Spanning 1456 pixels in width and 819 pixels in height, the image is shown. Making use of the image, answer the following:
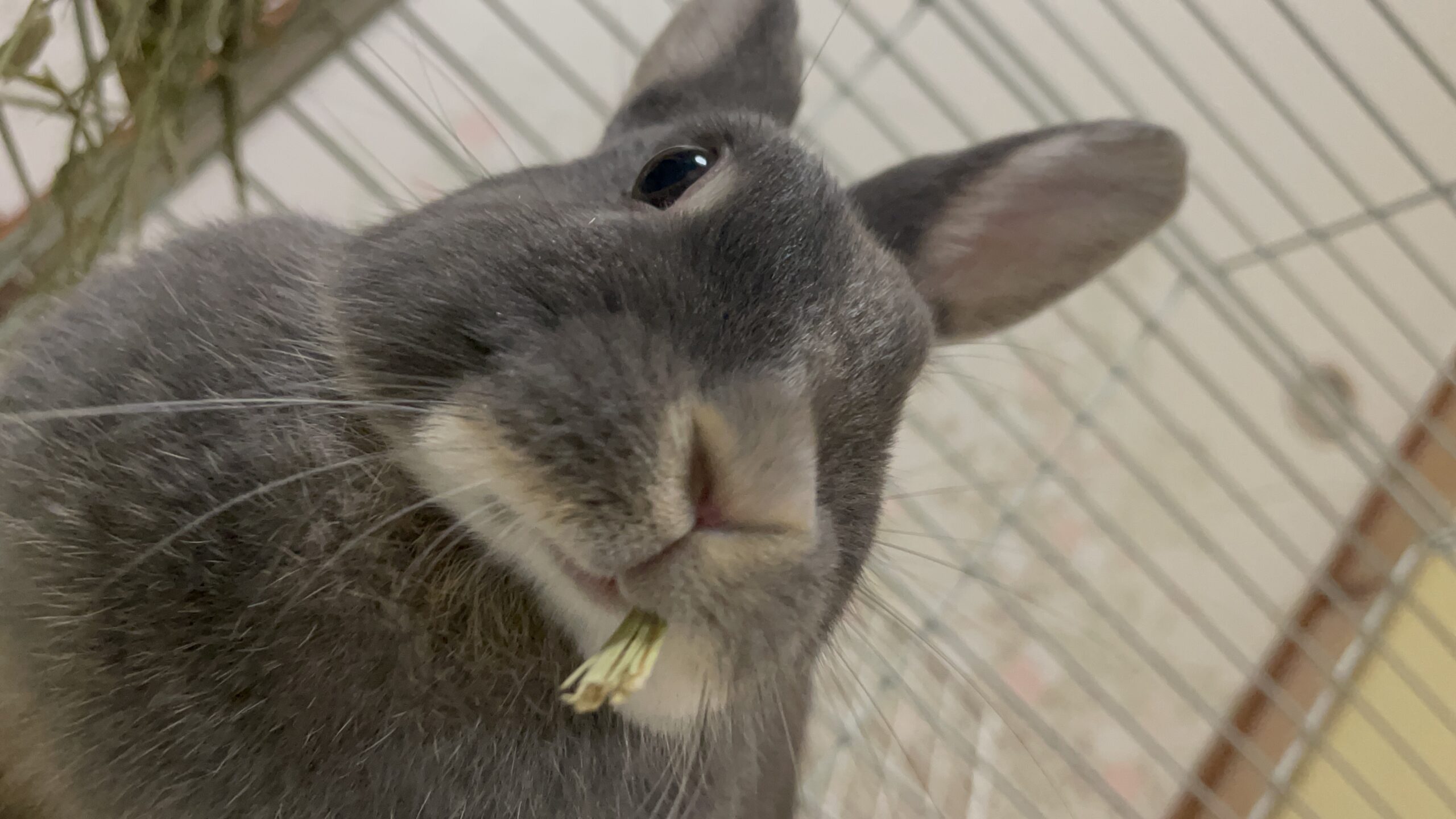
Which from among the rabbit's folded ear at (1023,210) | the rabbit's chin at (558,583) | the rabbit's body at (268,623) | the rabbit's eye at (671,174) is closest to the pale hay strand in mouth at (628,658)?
the rabbit's chin at (558,583)

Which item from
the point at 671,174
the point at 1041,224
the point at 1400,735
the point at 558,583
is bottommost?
the point at 1400,735

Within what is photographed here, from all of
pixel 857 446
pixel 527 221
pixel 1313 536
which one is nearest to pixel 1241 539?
pixel 1313 536

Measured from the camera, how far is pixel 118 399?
1.98 feet

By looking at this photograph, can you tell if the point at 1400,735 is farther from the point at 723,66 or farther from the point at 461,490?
the point at 461,490

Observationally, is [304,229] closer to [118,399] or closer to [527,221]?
[118,399]

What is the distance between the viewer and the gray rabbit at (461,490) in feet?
1.43

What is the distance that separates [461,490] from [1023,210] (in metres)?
0.51

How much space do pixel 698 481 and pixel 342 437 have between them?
0.90 ft

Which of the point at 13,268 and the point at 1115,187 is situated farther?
the point at 13,268

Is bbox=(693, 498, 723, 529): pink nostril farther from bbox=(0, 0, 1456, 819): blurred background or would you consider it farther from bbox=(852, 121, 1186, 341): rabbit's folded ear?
bbox=(0, 0, 1456, 819): blurred background

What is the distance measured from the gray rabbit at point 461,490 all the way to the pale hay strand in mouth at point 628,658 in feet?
0.04

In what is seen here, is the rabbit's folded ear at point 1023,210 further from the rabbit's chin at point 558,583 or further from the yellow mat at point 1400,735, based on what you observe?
the yellow mat at point 1400,735

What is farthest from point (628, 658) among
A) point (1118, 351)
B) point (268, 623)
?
point (1118, 351)

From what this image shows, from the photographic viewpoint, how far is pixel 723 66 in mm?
797
